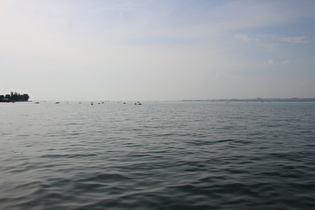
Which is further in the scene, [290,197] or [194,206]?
[290,197]

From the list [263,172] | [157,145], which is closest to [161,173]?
[263,172]

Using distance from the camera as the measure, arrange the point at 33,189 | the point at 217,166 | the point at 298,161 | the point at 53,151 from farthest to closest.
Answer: the point at 53,151 → the point at 298,161 → the point at 217,166 → the point at 33,189

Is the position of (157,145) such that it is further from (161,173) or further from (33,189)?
(33,189)

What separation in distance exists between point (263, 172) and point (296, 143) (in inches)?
445

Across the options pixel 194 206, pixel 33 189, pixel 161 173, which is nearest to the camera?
pixel 194 206

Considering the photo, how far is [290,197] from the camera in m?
9.12

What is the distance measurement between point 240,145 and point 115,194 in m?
14.4

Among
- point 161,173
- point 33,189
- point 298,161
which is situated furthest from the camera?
point 298,161

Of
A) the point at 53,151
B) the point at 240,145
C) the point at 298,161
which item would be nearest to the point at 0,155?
the point at 53,151

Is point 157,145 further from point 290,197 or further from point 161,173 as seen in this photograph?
point 290,197

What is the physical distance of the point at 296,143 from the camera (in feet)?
69.8

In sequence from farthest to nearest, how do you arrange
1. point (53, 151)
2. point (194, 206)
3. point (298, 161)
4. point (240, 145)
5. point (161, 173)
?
point (240, 145), point (53, 151), point (298, 161), point (161, 173), point (194, 206)

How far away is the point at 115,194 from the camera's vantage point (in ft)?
30.9

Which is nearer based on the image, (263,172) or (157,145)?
(263,172)
